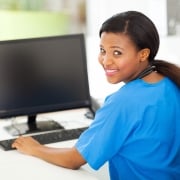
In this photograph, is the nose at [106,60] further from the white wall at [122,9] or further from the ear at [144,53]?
the white wall at [122,9]

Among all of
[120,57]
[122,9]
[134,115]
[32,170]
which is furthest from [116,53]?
[122,9]

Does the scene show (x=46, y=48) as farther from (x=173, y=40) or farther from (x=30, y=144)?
(x=173, y=40)

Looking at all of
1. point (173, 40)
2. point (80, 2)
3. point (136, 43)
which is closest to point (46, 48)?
point (136, 43)

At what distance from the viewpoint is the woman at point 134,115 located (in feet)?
4.60

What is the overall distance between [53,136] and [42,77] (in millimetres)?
320

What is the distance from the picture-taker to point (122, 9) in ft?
9.80

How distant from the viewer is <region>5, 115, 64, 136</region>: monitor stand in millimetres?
2053

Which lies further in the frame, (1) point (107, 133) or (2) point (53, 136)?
(2) point (53, 136)

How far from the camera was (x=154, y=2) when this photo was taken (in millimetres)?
2756

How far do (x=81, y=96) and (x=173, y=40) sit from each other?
0.82 metres

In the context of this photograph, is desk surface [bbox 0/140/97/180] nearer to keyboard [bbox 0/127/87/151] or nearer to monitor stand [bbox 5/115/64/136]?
keyboard [bbox 0/127/87/151]

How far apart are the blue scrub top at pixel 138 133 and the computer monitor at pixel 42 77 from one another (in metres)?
0.65


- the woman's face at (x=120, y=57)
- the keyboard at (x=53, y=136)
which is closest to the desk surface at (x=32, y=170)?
the keyboard at (x=53, y=136)

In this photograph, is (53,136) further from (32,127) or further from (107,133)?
(107,133)
